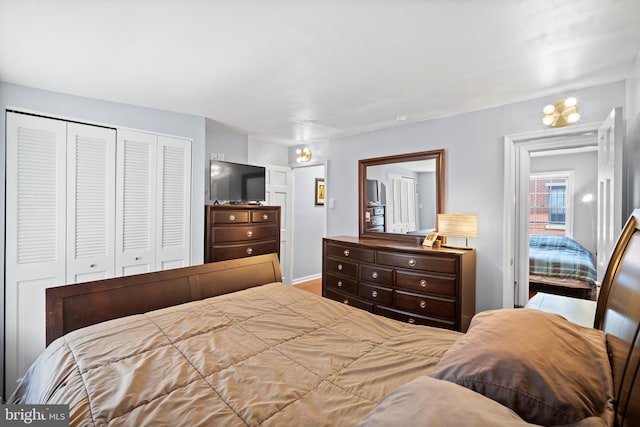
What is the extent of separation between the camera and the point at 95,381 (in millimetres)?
1116

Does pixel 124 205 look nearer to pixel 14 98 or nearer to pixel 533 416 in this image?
pixel 14 98

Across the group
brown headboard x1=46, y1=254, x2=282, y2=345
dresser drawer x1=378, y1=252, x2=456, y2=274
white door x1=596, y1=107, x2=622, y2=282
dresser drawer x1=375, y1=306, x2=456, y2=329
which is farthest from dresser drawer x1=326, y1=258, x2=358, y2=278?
white door x1=596, y1=107, x2=622, y2=282

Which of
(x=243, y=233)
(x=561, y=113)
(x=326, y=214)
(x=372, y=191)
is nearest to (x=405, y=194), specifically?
(x=372, y=191)

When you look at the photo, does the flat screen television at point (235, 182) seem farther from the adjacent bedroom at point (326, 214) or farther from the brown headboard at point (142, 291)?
the brown headboard at point (142, 291)

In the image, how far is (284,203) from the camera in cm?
528

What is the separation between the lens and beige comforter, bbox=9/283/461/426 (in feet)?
3.16

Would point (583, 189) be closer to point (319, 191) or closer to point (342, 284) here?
point (319, 191)

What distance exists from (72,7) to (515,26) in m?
2.40

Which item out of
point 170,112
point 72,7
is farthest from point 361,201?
point 72,7

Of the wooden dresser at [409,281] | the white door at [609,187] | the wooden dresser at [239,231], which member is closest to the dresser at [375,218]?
the wooden dresser at [409,281]

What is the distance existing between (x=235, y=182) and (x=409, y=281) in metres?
2.53

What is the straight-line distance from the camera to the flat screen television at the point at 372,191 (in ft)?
13.5

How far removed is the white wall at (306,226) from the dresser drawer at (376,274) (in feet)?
6.77

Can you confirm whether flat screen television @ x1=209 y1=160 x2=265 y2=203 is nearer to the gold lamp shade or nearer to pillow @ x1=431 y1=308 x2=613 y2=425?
the gold lamp shade
